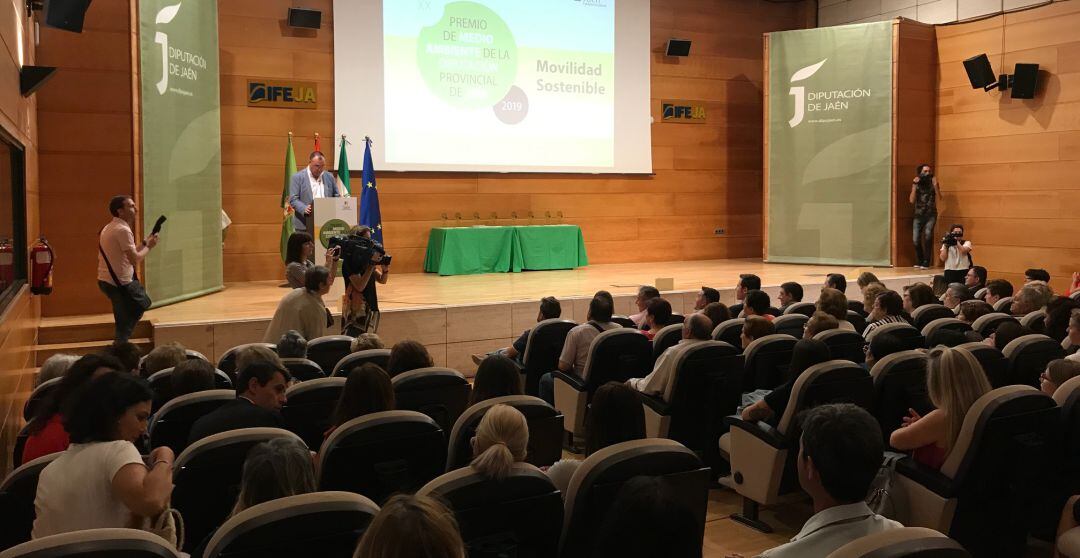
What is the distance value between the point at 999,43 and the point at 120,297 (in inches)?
455

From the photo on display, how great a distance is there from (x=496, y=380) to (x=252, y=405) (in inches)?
40.2

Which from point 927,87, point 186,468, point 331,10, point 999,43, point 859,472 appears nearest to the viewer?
point 859,472

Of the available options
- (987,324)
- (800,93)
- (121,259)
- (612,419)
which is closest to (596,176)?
(800,93)

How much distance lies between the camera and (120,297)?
7.07m

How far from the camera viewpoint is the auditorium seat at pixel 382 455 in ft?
9.50

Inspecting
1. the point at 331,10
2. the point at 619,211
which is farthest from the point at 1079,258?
the point at 331,10

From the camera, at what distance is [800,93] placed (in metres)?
13.8

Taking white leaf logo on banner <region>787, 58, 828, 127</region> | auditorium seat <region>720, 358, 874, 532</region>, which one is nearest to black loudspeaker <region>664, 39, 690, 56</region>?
white leaf logo on banner <region>787, 58, 828, 127</region>

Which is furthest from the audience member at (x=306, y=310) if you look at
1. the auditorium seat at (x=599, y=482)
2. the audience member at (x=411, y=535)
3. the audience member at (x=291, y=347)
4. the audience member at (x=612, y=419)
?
the audience member at (x=411, y=535)

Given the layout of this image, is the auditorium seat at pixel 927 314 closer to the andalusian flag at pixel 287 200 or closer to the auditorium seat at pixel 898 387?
the auditorium seat at pixel 898 387

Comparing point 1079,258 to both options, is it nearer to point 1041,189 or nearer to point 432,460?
point 1041,189

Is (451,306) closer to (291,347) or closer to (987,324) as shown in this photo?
(291,347)

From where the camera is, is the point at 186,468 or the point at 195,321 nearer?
the point at 186,468

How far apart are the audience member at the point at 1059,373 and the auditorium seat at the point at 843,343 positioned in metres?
1.16
